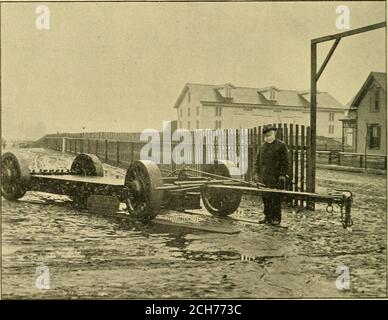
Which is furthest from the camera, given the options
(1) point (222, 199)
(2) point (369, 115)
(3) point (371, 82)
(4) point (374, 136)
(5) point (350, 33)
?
(4) point (374, 136)

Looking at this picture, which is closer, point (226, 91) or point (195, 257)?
point (195, 257)

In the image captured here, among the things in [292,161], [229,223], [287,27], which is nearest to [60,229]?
[229,223]

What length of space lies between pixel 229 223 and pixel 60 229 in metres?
2.29

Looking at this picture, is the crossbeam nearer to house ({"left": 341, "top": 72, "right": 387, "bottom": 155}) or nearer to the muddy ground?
house ({"left": 341, "top": 72, "right": 387, "bottom": 155})

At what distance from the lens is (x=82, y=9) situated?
6699mm

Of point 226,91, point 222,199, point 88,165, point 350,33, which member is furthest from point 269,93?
point 88,165

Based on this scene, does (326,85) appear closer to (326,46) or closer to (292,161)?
(326,46)

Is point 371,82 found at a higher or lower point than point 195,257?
higher

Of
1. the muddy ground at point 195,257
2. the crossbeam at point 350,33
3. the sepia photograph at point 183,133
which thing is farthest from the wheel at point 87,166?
the crossbeam at point 350,33

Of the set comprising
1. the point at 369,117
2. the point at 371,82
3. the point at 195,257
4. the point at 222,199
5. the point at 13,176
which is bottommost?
the point at 195,257

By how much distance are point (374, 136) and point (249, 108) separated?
7.53ft

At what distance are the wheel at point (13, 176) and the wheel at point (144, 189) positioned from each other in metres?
1.64

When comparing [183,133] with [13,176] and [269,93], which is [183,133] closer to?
[269,93]

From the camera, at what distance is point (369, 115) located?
8039 mm
